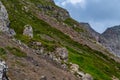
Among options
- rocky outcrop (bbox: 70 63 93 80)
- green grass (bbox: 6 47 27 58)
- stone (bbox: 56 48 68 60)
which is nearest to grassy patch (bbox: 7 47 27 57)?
green grass (bbox: 6 47 27 58)

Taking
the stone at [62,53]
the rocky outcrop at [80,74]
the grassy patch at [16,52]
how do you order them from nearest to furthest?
1. the grassy patch at [16,52]
2. the rocky outcrop at [80,74]
3. the stone at [62,53]

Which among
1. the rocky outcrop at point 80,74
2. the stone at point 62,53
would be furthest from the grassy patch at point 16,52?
the stone at point 62,53

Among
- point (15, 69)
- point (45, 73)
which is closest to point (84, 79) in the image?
point (45, 73)

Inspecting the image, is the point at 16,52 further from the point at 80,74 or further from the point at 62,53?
the point at 62,53

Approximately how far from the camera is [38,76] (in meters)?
45.1

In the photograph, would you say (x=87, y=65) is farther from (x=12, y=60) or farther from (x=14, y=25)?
(x=12, y=60)

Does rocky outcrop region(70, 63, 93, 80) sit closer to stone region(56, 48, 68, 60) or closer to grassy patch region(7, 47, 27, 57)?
stone region(56, 48, 68, 60)

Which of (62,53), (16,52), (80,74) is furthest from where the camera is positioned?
(62,53)

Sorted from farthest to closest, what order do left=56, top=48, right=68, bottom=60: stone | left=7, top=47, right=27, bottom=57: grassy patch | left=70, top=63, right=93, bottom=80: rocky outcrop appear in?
left=56, top=48, right=68, bottom=60: stone
left=70, top=63, right=93, bottom=80: rocky outcrop
left=7, top=47, right=27, bottom=57: grassy patch

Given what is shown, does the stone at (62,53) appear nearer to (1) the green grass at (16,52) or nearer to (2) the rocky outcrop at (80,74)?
(2) the rocky outcrop at (80,74)

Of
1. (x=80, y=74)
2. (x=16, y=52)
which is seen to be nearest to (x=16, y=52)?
(x=16, y=52)

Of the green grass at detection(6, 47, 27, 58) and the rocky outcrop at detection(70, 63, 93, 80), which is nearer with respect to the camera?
the green grass at detection(6, 47, 27, 58)

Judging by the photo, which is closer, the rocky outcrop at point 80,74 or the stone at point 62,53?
the rocky outcrop at point 80,74

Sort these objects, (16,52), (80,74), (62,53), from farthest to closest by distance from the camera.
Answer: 1. (62,53)
2. (80,74)
3. (16,52)
